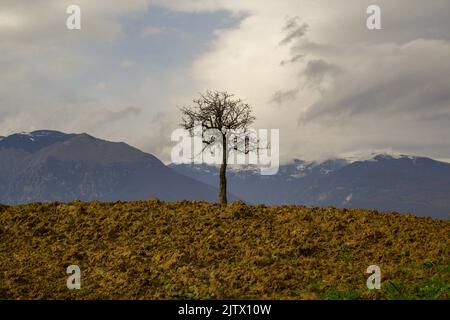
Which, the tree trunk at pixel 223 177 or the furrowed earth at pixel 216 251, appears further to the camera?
the tree trunk at pixel 223 177

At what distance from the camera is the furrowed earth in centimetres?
1911

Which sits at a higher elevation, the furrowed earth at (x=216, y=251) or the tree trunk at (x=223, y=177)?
the tree trunk at (x=223, y=177)

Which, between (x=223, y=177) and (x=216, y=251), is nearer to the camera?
(x=216, y=251)

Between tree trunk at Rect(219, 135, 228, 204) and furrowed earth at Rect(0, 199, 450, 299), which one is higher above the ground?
tree trunk at Rect(219, 135, 228, 204)

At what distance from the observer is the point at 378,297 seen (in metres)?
17.7

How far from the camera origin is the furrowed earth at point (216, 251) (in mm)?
19109

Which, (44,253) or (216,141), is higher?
(216,141)

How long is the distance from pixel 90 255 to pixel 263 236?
25.6 feet

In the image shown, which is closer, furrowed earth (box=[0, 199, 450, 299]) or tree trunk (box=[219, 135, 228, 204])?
furrowed earth (box=[0, 199, 450, 299])

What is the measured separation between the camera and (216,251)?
77.7ft

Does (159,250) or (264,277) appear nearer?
(264,277)
